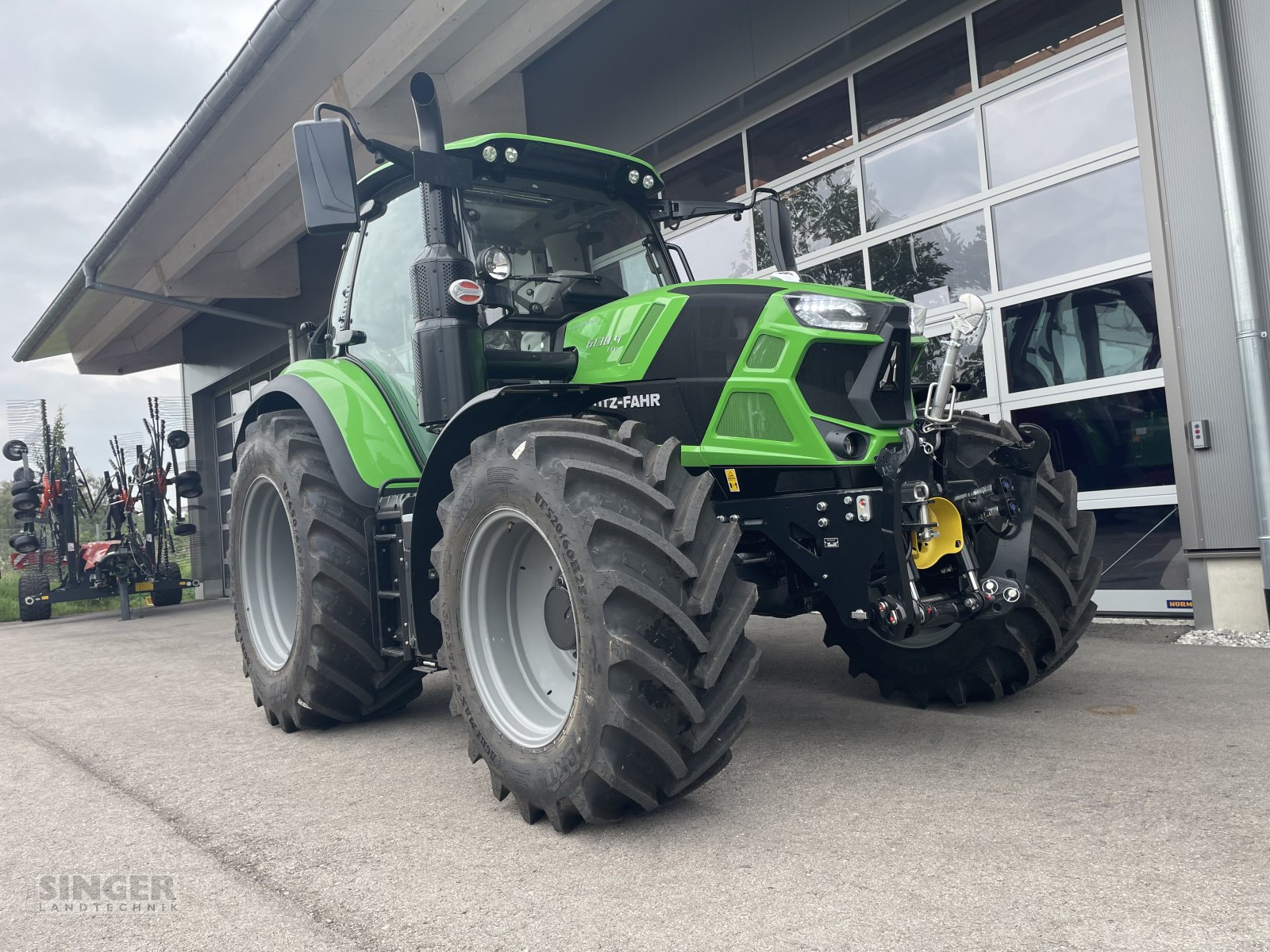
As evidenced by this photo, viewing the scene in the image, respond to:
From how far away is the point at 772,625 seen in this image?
7.16 m

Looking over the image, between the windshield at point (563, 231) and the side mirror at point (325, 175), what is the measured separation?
0.55m

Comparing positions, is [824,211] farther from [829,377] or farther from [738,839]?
[738,839]

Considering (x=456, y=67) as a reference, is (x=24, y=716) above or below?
below

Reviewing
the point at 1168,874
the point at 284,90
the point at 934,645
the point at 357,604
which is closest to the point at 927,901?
the point at 1168,874

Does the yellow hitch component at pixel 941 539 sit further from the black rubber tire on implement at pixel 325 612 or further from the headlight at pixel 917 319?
the black rubber tire on implement at pixel 325 612

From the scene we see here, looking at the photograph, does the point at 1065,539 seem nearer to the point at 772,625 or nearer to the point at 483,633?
the point at 483,633

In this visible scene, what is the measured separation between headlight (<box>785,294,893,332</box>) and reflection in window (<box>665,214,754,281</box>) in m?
5.77

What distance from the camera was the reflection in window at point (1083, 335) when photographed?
642 cm

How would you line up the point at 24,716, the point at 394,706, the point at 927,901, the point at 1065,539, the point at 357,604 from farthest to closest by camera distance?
1. the point at 24,716
2. the point at 394,706
3. the point at 357,604
4. the point at 1065,539
5. the point at 927,901

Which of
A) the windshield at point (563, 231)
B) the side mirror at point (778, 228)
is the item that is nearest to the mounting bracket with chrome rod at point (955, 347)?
the side mirror at point (778, 228)

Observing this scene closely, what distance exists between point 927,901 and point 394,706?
3.06 meters

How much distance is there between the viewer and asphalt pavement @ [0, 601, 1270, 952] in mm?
2203

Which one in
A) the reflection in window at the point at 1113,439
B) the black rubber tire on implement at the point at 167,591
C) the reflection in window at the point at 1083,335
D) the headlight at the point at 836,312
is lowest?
the black rubber tire on implement at the point at 167,591

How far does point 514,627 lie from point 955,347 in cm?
179
